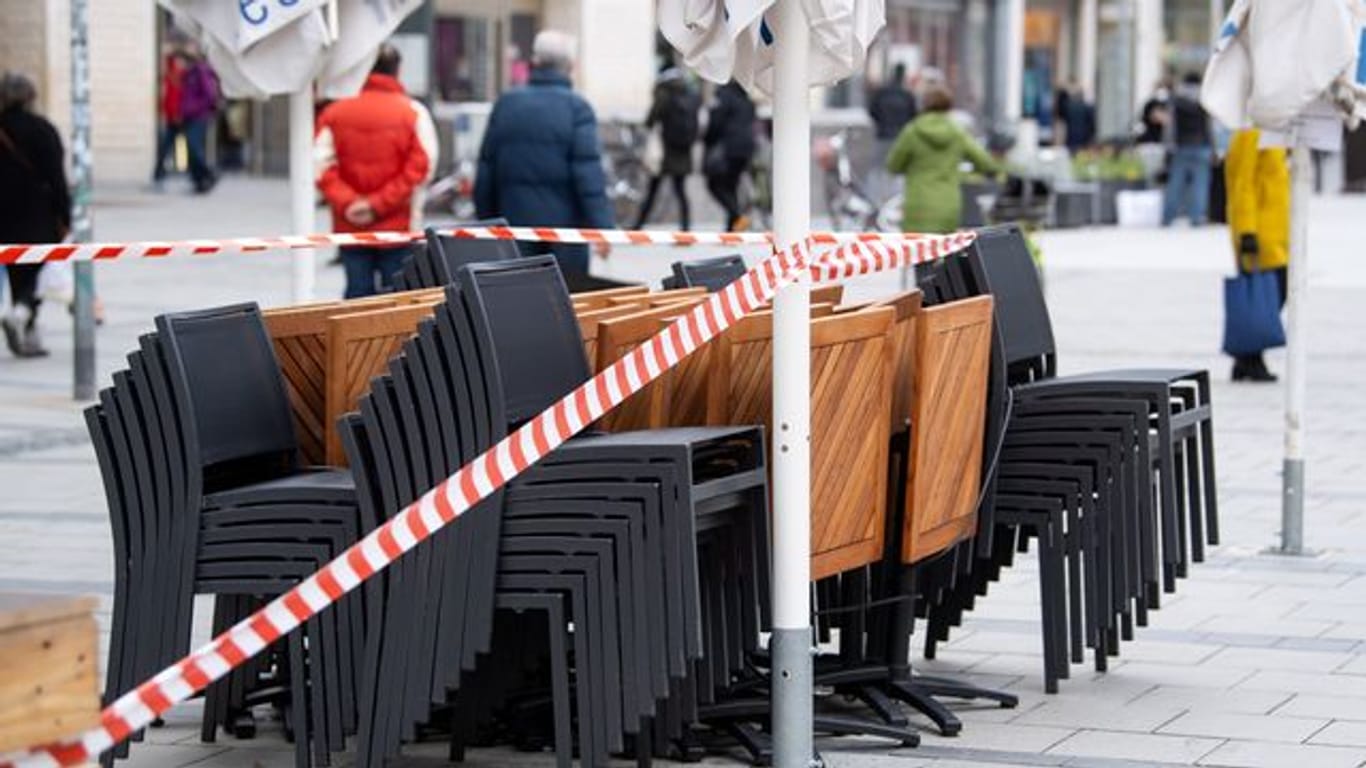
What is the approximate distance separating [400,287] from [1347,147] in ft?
114

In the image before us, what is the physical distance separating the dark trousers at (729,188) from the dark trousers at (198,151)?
9.98 metres

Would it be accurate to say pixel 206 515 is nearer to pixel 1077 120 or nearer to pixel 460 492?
pixel 460 492

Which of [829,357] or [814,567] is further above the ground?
[829,357]

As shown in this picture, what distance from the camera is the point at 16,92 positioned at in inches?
689

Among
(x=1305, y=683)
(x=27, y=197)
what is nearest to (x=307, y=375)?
(x=1305, y=683)

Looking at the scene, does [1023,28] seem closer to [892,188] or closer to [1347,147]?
[1347,147]

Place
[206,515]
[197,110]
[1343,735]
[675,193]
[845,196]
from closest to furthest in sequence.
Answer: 1. [206,515]
2. [1343,735]
3. [675,193]
4. [845,196]
5. [197,110]

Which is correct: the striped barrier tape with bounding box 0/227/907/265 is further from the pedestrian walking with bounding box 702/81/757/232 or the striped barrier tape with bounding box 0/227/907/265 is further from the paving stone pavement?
the pedestrian walking with bounding box 702/81/757/232

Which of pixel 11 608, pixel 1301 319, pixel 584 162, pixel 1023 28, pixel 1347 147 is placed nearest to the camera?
pixel 11 608

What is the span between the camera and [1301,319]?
10.1 meters

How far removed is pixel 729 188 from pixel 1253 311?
42.8 feet

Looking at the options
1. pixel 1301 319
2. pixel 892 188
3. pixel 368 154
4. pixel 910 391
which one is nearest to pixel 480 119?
pixel 892 188

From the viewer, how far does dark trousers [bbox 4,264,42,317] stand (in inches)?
672

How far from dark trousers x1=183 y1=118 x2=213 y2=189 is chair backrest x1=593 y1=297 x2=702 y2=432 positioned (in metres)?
30.3
